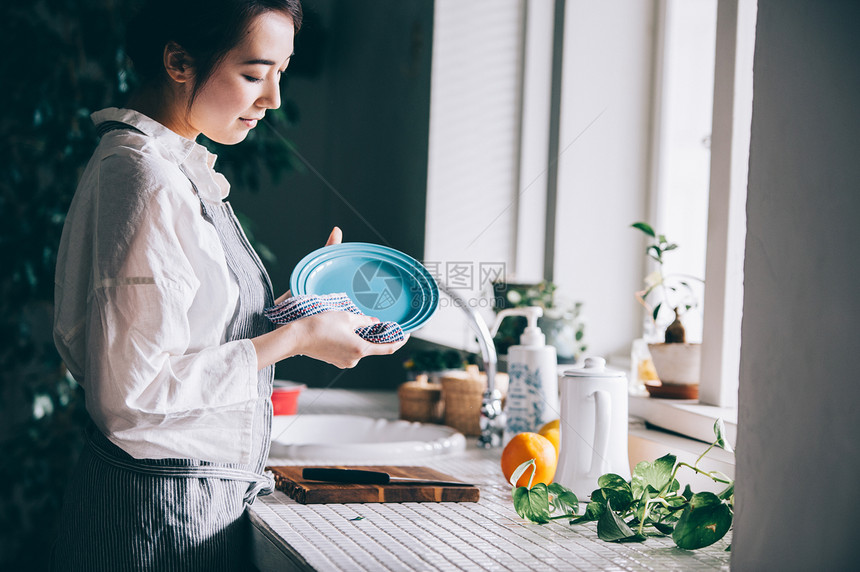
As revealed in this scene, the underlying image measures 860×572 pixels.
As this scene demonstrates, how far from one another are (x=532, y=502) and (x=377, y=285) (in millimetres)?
422

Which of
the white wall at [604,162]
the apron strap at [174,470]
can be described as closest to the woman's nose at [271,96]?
the apron strap at [174,470]

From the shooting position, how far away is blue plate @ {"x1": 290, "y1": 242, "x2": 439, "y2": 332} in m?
1.14

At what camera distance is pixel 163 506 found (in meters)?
0.87

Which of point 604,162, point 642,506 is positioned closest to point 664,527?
point 642,506

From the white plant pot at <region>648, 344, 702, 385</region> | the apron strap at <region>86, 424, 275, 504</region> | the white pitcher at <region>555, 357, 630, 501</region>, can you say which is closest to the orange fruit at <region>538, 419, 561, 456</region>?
the white pitcher at <region>555, 357, 630, 501</region>

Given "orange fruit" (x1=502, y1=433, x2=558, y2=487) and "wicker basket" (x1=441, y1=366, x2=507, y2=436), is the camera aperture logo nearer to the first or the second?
"orange fruit" (x1=502, y1=433, x2=558, y2=487)

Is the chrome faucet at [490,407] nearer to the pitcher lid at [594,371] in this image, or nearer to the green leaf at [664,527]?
the pitcher lid at [594,371]

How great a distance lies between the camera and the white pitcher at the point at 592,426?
1031 millimetres

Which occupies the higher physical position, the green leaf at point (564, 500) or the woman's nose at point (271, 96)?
the woman's nose at point (271, 96)

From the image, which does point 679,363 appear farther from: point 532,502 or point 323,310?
point 323,310

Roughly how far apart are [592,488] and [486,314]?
3.64 feet

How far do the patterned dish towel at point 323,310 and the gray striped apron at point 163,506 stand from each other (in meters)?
0.04

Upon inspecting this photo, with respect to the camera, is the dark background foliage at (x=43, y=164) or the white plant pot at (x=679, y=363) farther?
the dark background foliage at (x=43, y=164)

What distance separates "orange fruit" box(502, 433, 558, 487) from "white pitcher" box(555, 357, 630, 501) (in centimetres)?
4
